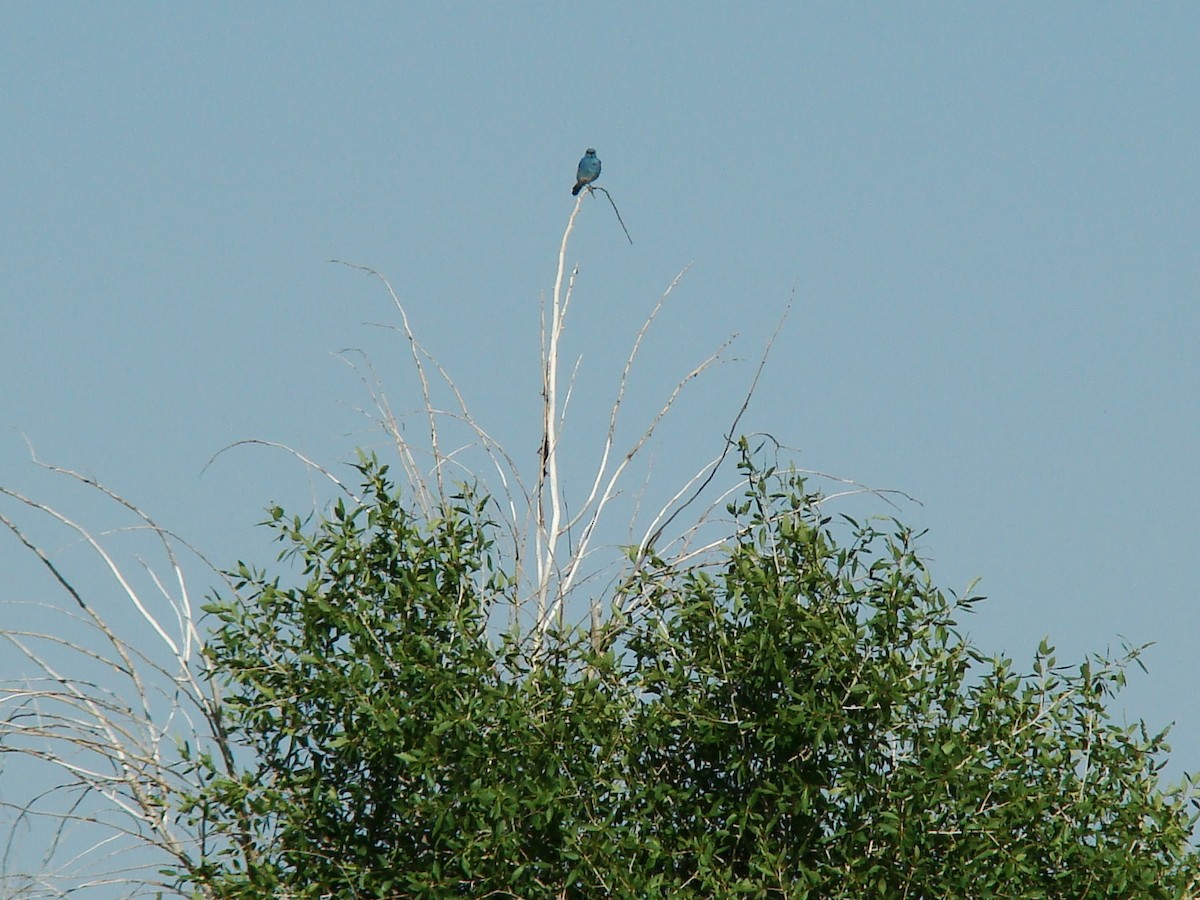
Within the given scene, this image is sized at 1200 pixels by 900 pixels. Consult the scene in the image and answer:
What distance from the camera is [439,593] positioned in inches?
369

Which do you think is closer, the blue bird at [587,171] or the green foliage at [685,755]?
the green foliage at [685,755]

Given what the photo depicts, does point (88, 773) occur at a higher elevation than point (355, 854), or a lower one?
higher

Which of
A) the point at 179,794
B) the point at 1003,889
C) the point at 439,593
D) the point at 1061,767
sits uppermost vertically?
the point at 439,593

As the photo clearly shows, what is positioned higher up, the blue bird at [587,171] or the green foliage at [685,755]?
the blue bird at [587,171]

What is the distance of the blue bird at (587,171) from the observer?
512 inches

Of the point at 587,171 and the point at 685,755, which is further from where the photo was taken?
the point at 587,171

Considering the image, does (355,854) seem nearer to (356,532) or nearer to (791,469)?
(356,532)

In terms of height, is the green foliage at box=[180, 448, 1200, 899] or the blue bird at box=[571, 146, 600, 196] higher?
the blue bird at box=[571, 146, 600, 196]

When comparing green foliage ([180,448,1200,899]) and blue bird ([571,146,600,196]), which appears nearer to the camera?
green foliage ([180,448,1200,899])

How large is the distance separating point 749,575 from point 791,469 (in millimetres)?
741

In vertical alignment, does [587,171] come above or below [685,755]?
above

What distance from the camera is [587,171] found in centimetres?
1329

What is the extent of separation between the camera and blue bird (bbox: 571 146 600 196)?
42.6ft


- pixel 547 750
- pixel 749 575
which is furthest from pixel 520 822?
pixel 749 575
